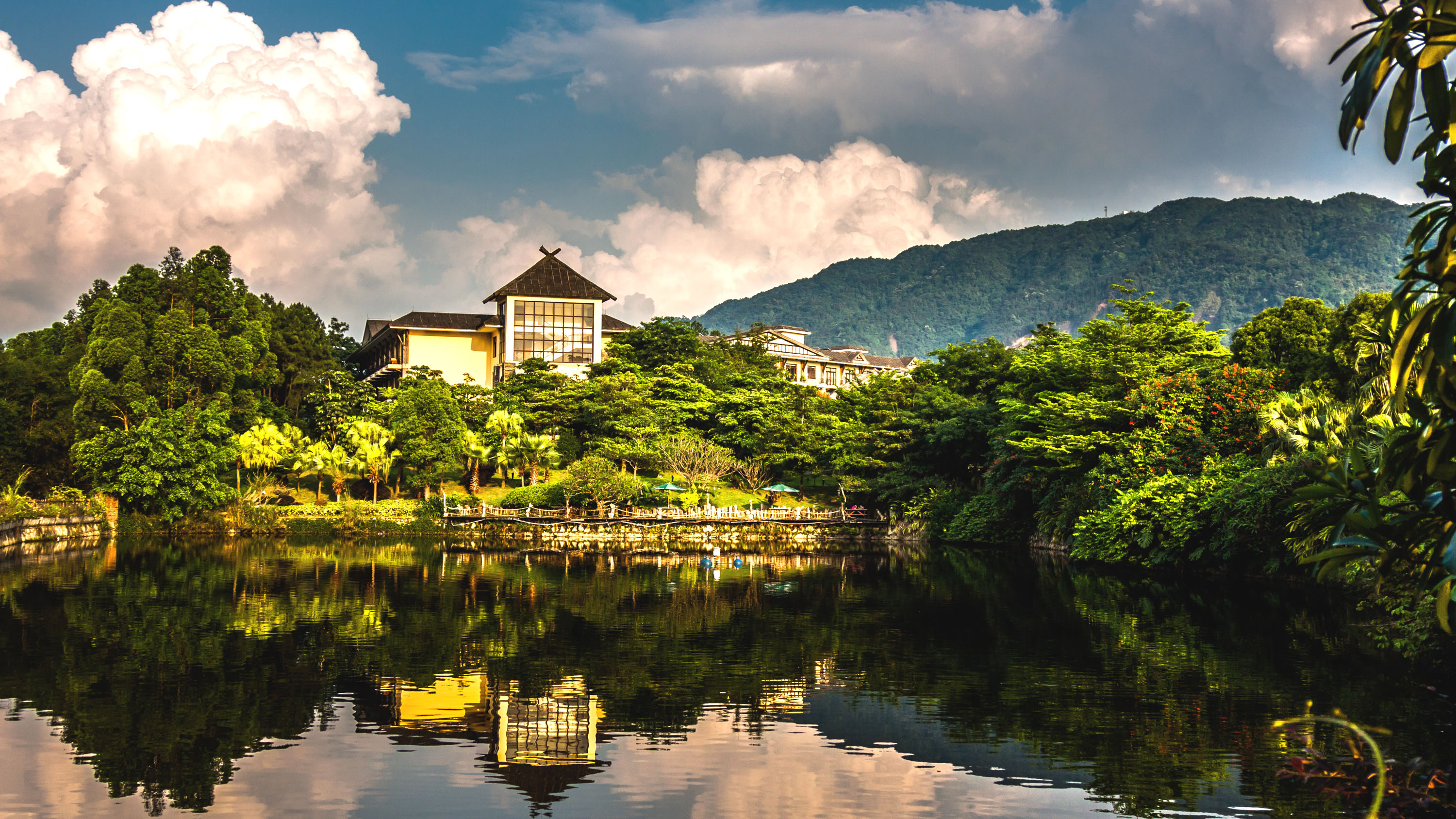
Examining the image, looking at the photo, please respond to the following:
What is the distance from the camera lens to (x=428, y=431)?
4144 cm

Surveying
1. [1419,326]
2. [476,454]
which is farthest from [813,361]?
[1419,326]

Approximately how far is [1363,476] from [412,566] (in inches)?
989

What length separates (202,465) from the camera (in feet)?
118

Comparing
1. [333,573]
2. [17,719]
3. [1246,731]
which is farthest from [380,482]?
[1246,731]

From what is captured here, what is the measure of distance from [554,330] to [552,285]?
223cm

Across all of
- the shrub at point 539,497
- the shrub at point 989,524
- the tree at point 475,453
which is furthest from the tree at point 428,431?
the shrub at point 989,524

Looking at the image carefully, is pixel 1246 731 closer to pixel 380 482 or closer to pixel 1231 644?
pixel 1231 644

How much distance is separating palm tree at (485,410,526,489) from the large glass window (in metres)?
9.43

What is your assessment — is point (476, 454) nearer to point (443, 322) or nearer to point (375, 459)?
point (375, 459)

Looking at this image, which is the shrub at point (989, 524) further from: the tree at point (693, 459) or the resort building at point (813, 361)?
the resort building at point (813, 361)

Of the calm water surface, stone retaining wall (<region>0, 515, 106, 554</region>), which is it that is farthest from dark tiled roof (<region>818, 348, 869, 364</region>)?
the calm water surface

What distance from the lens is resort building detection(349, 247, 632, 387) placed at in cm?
5225

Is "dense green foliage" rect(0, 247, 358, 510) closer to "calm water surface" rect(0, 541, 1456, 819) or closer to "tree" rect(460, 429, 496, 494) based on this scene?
"tree" rect(460, 429, 496, 494)

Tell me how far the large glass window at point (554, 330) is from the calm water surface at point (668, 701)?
31.1m
